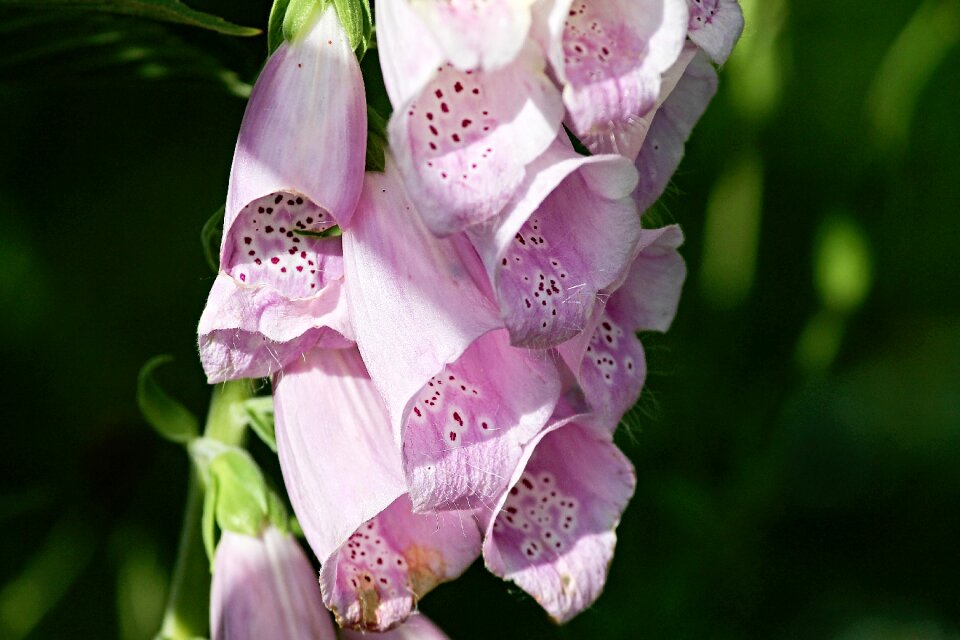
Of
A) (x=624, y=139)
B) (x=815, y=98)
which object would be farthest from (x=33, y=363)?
(x=815, y=98)

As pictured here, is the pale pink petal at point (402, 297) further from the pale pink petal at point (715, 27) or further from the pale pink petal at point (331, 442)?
the pale pink petal at point (715, 27)

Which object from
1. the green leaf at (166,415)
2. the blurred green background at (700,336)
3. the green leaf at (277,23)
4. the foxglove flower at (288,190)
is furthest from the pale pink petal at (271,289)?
the blurred green background at (700,336)

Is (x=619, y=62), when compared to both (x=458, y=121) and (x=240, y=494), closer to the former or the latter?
(x=458, y=121)

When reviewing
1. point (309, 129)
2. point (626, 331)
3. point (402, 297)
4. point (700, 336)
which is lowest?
point (700, 336)

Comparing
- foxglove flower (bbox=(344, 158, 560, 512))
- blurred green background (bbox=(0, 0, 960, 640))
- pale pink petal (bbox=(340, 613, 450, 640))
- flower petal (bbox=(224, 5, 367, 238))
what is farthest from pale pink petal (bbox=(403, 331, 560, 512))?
blurred green background (bbox=(0, 0, 960, 640))

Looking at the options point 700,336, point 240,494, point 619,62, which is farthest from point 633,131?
point 700,336

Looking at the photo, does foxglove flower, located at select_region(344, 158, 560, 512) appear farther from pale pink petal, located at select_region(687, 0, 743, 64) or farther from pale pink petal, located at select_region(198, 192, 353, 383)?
pale pink petal, located at select_region(687, 0, 743, 64)
